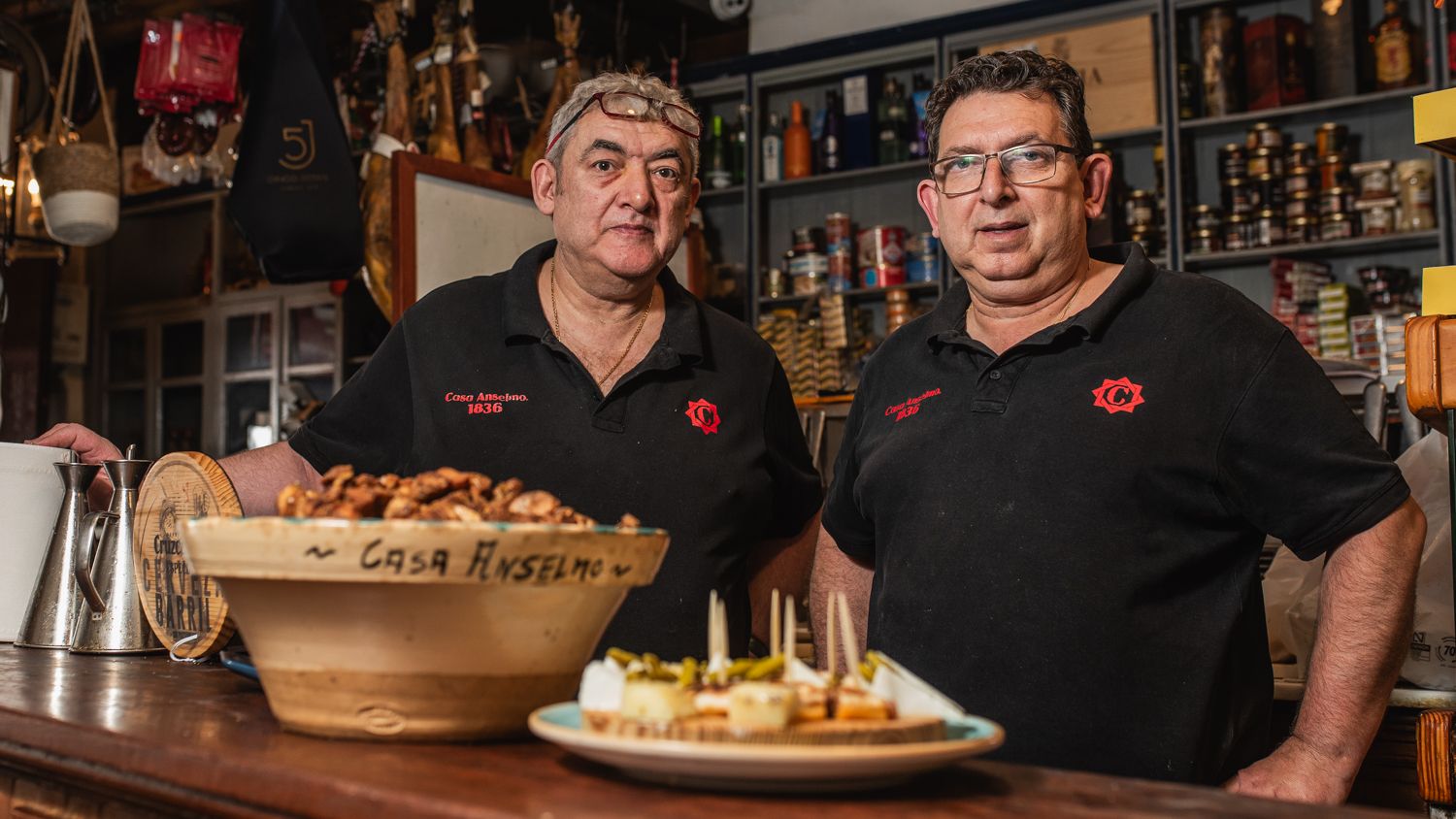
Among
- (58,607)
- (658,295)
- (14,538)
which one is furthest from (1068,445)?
(14,538)

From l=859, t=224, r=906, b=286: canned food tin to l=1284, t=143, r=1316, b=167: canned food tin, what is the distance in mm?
1437

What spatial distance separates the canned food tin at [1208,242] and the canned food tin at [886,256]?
111 cm

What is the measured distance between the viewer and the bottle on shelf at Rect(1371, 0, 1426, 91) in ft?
14.2

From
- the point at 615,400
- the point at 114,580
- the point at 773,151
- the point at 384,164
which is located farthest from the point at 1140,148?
the point at 114,580

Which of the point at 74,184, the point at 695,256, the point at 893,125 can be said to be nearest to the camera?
the point at 74,184

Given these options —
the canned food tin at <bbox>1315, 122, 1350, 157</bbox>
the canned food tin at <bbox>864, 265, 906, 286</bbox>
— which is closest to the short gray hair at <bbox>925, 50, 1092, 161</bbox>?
the canned food tin at <bbox>1315, 122, 1350, 157</bbox>

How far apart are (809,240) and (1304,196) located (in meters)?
1.86

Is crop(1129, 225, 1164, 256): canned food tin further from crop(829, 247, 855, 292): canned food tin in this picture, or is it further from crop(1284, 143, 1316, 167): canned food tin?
crop(829, 247, 855, 292): canned food tin

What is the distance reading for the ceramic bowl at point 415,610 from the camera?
956 mm

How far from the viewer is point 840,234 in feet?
17.6

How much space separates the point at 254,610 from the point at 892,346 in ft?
3.75

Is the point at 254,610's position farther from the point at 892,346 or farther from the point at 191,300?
the point at 191,300

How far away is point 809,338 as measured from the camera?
203 inches

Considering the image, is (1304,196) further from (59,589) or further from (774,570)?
(59,589)
